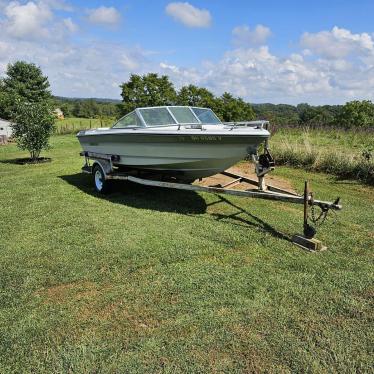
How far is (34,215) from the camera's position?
265 inches

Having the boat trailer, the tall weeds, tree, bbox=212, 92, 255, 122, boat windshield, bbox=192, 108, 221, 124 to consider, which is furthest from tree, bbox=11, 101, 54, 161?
tree, bbox=212, 92, 255, 122

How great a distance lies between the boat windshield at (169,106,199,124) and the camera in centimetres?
732

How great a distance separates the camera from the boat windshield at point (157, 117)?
7266mm

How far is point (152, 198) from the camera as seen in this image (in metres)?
7.85

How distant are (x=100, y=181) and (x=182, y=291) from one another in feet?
16.2

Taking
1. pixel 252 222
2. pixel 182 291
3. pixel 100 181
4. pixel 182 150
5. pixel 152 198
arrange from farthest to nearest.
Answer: pixel 100 181, pixel 152 198, pixel 182 150, pixel 252 222, pixel 182 291

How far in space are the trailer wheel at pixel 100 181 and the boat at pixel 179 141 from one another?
1.28ft

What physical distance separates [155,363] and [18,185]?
7829 millimetres

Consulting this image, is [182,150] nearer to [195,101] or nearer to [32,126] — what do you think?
[32,126]

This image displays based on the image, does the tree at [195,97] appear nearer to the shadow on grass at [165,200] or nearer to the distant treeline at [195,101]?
the distant treeline at [195,101]

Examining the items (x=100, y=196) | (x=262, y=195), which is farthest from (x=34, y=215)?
(x=262, y=195)

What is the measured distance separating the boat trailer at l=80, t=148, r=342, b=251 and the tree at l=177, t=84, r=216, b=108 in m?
13.7

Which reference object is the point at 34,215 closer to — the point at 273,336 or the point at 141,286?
the point at 141,286

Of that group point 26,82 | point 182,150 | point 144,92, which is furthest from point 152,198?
point 26,82
